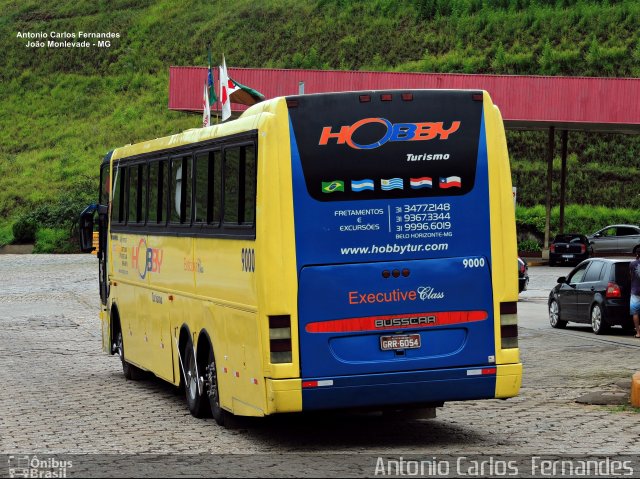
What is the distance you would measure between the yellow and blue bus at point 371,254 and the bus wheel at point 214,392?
0.84 meters

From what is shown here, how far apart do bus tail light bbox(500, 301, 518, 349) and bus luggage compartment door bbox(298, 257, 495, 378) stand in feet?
0.37

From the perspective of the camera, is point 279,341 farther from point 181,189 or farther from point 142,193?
point 142,193

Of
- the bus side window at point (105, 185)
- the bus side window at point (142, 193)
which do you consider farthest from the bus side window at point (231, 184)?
the bus side window at point (105, 185)

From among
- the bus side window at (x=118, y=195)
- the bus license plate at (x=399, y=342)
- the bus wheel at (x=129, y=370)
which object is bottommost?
the bus wheel at (x=129, y=370)

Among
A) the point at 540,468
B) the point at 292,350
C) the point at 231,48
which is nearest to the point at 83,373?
the point at 292,350

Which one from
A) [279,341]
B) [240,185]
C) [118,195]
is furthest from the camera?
[118,195]

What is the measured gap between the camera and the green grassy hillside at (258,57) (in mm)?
78750

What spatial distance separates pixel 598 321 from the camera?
2562cm

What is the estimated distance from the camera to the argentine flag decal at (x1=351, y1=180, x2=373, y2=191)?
458 inches

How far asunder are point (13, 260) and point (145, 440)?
45071 millimetres

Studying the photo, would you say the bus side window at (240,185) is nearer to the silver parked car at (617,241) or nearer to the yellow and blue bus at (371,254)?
the yellow and blue bus at (371,254)

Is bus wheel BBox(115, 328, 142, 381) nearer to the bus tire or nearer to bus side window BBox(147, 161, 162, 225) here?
the bus tire

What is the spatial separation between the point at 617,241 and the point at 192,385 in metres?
40.0

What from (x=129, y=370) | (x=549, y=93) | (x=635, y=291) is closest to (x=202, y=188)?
(x=129, y=370)
